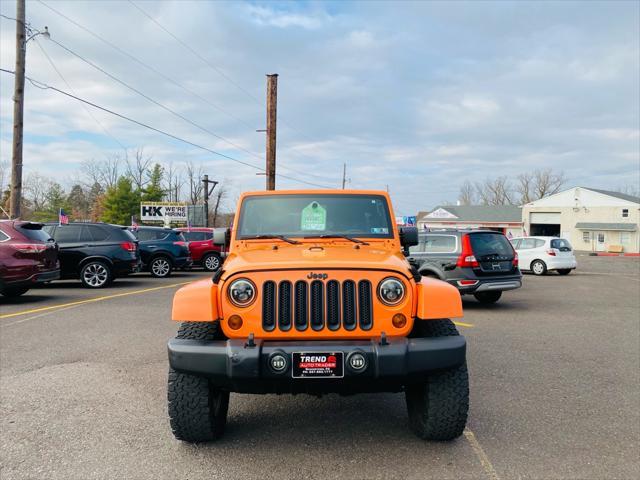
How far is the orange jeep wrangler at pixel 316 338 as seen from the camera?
3.01 metres

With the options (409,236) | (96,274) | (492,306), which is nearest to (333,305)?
(409,236)

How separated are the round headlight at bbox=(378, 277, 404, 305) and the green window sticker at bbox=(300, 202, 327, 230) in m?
1.29

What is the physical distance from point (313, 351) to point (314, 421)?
1.23m

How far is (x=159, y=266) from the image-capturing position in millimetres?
16938

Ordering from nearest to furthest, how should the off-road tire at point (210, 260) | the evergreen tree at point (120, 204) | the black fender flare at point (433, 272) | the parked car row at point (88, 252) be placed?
1. the parked car row at point (88, 252)
2. the black fender flare at point (433, 272)
3. the off-road tire at point (210, 260)
4. the evergreen tree at point (120, 204)

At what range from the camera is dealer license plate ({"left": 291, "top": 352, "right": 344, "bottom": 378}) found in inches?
118

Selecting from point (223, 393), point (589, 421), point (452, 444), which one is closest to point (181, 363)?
point (223, 393)

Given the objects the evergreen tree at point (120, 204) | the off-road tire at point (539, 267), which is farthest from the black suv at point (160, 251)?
the evergreen tree at point (120, 204)

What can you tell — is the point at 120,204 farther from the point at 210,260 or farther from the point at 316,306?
the point at 316,306

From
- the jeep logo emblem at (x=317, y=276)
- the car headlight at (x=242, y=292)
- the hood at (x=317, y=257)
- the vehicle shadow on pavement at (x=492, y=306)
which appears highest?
the hood at (x=317, y=257)

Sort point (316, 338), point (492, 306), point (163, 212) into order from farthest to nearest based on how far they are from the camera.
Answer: point (163, 212) < point (492, 306) < point (316, 338)

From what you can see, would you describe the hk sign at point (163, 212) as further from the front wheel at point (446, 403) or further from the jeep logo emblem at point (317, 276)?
the front wheel at point (446, 403)

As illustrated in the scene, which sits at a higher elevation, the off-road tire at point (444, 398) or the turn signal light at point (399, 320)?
the turn signal light at point (399, 320)

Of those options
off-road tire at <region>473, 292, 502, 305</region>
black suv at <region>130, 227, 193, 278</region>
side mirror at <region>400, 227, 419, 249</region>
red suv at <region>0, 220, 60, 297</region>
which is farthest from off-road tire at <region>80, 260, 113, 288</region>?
side mirror at <region>400, 227, 419, 249</region>
